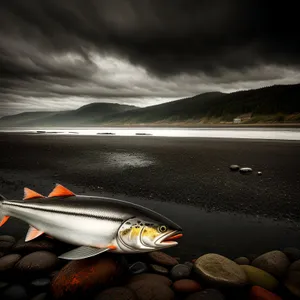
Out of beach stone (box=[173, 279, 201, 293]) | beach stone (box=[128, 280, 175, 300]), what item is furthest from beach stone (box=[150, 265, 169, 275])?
beach stone (box=[128, 280, 175, 300])

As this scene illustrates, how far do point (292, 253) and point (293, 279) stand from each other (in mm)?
1227

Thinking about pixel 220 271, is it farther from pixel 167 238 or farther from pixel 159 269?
pixel 167 238

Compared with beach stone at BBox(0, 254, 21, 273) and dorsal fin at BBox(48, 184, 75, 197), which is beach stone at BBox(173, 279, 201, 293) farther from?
beach stone at BBox(0, 254, 21, 273)

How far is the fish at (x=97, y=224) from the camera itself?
137 inches

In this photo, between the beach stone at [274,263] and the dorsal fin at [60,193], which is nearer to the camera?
the dorsal fin at [60,193]

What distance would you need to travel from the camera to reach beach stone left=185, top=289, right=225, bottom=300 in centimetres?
369

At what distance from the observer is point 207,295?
3736 millimetres

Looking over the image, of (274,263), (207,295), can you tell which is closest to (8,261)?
(207,295)

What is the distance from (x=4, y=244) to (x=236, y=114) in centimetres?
20909

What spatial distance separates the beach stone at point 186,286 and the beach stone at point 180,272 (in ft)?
0.78

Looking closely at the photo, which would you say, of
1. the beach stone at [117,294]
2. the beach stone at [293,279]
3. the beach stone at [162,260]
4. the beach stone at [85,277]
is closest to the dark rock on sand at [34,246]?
the beach stone at [85,277]

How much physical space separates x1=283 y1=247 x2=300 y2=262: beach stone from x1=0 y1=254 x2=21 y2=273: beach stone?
6.30 metres

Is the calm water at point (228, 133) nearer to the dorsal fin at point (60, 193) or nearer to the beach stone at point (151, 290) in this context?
the beach stone at point (151, 290)

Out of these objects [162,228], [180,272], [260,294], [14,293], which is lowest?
[180,272]
